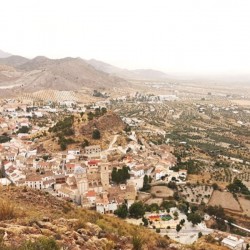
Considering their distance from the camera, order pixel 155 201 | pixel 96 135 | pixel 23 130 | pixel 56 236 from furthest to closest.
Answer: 1. pixel 23 130
2. pixel 96 135
3. pixel 155 201
4. pixel 56 236

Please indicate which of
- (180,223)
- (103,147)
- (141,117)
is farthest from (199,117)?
(180,223)

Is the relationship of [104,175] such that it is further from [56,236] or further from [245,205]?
[56,236]

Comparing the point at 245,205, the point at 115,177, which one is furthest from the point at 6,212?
the point at 245,205

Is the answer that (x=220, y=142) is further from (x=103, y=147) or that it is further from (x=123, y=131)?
(x=103, y=147)

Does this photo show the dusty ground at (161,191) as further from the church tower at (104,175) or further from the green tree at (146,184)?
the church tower at (104,175)

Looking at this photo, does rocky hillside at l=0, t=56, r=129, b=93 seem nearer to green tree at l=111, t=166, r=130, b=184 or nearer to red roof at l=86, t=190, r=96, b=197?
green tree at l=111, t=166, r=130, b=184
